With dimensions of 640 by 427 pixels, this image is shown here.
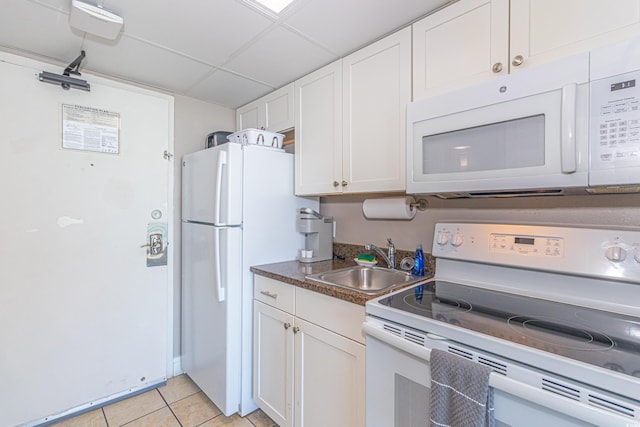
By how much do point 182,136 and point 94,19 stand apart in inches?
42.4

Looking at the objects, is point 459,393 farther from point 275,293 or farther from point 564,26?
point 564,26

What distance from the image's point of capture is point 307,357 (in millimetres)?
1493

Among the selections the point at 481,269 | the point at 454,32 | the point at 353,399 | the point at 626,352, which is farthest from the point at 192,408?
the point at 454,32

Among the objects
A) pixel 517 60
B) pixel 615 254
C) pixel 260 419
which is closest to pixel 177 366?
pixel 260 419

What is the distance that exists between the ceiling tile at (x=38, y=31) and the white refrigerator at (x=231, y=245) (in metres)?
0.89

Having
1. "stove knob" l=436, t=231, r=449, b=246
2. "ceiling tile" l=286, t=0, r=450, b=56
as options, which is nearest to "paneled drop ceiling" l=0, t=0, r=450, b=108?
"ceiling tile" l=286, t=0, r=450, b=56

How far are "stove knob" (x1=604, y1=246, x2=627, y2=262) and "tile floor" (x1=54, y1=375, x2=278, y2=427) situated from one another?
6.08 feet

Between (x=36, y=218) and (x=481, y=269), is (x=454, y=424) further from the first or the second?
(x=36, y=218)

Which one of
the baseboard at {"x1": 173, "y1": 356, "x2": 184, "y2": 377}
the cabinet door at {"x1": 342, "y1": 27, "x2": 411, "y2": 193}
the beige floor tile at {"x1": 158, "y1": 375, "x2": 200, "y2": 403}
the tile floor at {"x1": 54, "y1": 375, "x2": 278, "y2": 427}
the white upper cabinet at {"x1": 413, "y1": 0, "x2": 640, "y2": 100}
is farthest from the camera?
the baseboard at {"x1": 173, "y1": 356, "x2": 184, "y2": 377}

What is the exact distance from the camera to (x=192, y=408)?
1.94 metres

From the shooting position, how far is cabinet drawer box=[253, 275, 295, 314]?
5.26 feet

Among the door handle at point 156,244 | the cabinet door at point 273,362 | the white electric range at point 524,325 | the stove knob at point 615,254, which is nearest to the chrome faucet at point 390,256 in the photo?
the white electric range at point 524,325

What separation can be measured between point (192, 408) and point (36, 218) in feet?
4.97

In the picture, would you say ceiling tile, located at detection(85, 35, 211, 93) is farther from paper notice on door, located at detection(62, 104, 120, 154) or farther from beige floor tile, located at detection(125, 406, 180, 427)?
beige floor tile, located at detection(125, 406, 180, 427)
